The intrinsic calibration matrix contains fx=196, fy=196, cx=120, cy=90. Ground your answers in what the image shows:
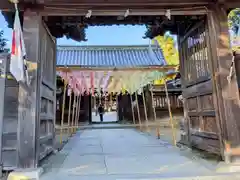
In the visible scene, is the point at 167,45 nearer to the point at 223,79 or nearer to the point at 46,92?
the point at 223,79

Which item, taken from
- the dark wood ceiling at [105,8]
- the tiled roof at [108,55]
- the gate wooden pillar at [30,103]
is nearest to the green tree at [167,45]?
the tiled roof at [108,55]

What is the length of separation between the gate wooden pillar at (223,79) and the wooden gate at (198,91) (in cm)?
18

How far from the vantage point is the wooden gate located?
3998 millimetres

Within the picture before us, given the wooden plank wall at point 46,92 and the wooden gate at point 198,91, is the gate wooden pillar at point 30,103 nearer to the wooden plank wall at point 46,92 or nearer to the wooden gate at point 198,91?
the wooden plank wall at point 46,92

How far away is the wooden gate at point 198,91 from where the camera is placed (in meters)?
4.00

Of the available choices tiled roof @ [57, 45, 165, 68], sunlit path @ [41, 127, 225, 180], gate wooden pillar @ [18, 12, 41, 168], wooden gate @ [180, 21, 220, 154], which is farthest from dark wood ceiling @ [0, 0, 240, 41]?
tiled roof @ [57, 45, 165, 68]

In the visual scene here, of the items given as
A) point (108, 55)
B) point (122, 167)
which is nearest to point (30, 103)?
point (122, 167)

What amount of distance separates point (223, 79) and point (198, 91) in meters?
0.80

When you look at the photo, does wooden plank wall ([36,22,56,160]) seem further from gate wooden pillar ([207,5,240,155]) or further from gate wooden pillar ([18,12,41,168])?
gate wooden pillar ([207,5,240,155])

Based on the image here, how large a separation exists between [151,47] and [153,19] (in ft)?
43.5

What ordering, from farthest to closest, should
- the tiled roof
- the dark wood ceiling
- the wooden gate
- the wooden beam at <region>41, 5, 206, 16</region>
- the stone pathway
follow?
the tiled roof → the wooden gate → the wooden beam at <region>41, 5, 206, 16</region> → the dark wood ceiling → the stone pathway

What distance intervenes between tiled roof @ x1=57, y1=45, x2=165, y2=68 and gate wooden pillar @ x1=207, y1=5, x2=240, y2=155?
11677 millimetres

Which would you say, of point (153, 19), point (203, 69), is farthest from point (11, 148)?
point (203, 69)

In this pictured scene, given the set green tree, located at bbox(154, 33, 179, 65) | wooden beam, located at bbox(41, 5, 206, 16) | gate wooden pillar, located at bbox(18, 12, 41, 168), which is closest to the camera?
gate wooden pillar, located at bbox(18, 12, 41, 168)
